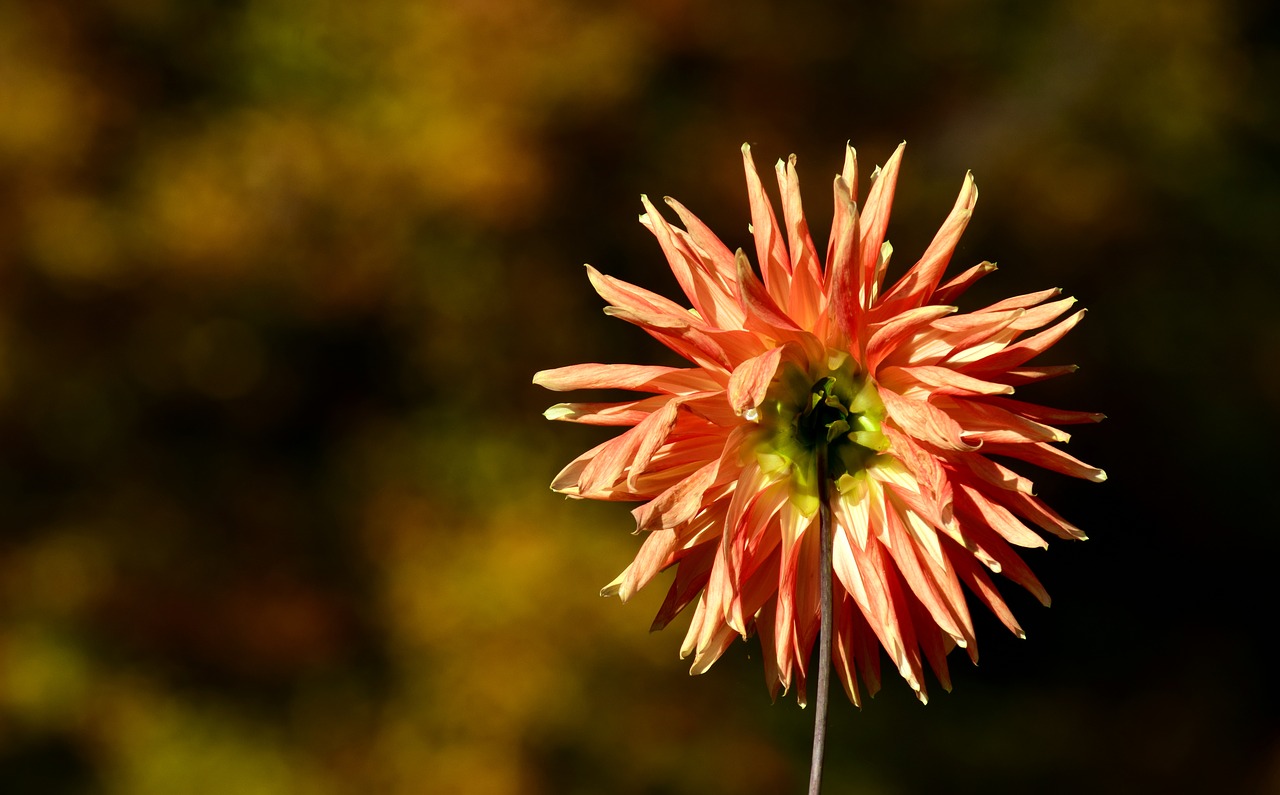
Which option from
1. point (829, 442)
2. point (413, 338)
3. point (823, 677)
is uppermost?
point (413, 338)

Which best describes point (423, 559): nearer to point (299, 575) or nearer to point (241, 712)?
point (299, 575)

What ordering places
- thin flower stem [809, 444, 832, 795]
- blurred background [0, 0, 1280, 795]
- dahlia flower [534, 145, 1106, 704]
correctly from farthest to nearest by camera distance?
blurred background [0, 0, 1280, 795]
dahlia flower [534, 145, 1106, 704]
thin flower stem [809, 444, 832, 795]

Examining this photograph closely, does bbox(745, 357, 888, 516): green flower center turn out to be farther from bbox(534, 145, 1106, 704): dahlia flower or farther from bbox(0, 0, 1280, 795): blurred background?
bbox(0, 0, 1280, 795): blurred background

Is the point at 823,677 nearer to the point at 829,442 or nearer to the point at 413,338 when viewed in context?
the point at 829,442

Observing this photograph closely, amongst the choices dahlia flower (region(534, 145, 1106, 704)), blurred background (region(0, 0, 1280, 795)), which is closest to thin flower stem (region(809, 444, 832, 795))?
dahlia flower (region(534, 145, 1106, 704))

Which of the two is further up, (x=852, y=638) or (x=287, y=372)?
(x=287, y=372)

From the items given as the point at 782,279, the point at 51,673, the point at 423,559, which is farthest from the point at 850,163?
the point at 51,673

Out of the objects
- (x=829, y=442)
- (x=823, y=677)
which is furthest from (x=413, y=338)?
(x=823, y=677)
